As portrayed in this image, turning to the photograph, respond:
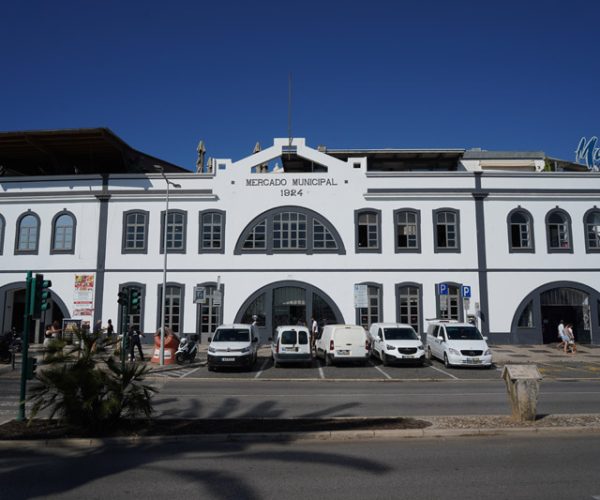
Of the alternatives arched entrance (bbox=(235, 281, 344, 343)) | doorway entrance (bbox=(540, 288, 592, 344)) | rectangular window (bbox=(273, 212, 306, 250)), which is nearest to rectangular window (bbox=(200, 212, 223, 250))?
rectangular window (bbox=(273, 212, 306, 250))

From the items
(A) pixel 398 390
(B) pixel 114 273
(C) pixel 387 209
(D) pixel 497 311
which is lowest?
(A) pixel 398 390

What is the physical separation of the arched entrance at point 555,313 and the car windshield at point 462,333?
314 inches

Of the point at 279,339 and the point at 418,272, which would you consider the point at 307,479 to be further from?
the point at 418,272

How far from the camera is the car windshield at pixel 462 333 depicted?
22062mm

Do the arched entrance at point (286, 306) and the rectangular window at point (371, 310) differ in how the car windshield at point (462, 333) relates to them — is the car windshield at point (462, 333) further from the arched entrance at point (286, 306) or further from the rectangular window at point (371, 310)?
the arched entrance at point (286, 306)

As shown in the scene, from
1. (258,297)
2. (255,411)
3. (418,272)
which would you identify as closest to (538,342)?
(418,272)

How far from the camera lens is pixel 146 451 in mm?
8531

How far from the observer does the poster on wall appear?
95.5ft

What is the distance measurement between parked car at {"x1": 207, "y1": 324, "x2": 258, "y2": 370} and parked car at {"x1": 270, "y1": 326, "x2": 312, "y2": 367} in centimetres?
105

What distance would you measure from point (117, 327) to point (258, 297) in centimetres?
804

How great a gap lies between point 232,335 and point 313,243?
9.84 m

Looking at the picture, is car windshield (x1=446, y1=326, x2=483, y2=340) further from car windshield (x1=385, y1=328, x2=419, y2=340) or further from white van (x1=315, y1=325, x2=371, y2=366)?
white van (x1=315, y1=325, x2=371, y2=366)

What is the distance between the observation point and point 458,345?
21203 millimetres

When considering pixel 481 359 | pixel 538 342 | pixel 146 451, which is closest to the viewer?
pixel 146 451
